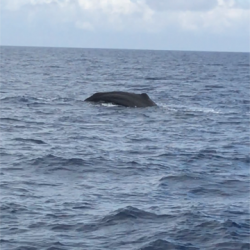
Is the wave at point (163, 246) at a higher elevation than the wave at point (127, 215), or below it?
below

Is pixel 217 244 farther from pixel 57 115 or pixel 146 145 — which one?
pixel 57 115

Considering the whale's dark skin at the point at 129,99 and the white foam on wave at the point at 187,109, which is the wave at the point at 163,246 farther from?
the white foam on wave at the point at 187,109

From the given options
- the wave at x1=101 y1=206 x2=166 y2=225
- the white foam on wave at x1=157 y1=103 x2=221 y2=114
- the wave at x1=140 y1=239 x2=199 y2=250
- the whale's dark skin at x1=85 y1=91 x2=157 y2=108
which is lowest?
the wave at x1=140 y1=239 x2=199 y2=250

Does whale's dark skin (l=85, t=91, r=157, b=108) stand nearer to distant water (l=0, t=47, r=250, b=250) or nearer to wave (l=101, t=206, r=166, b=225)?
distant water (l=0, t=47, r=250, b=250)

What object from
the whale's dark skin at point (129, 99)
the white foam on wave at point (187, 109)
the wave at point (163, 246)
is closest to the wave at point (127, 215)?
the wave at point (163, 246)

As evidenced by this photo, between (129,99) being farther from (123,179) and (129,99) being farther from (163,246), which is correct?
(163,246)

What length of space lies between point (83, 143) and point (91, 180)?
5786 mm

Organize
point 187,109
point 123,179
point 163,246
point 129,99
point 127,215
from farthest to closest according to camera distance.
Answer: point 187,109 → point 129,99 → point 123,179 → point 127,215 → point 163,246

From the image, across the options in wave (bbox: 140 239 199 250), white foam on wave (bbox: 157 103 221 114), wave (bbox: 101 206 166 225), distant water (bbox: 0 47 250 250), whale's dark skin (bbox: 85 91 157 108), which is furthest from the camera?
white foam on wave (bbox: 157 103 221 114)

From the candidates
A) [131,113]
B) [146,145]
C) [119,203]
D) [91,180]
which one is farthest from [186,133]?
[119,203]

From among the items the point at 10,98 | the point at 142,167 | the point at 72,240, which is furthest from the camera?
the point at 10,98

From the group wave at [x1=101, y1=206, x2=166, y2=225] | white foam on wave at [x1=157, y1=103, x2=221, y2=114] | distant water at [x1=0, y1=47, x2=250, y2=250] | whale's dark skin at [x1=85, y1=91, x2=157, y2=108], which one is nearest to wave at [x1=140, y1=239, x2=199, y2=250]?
distant water at [x1=0, y1=47, x2=250, y2=250]

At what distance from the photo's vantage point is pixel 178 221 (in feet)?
47.4

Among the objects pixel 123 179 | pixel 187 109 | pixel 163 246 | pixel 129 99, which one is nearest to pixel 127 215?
pixel 163 246
